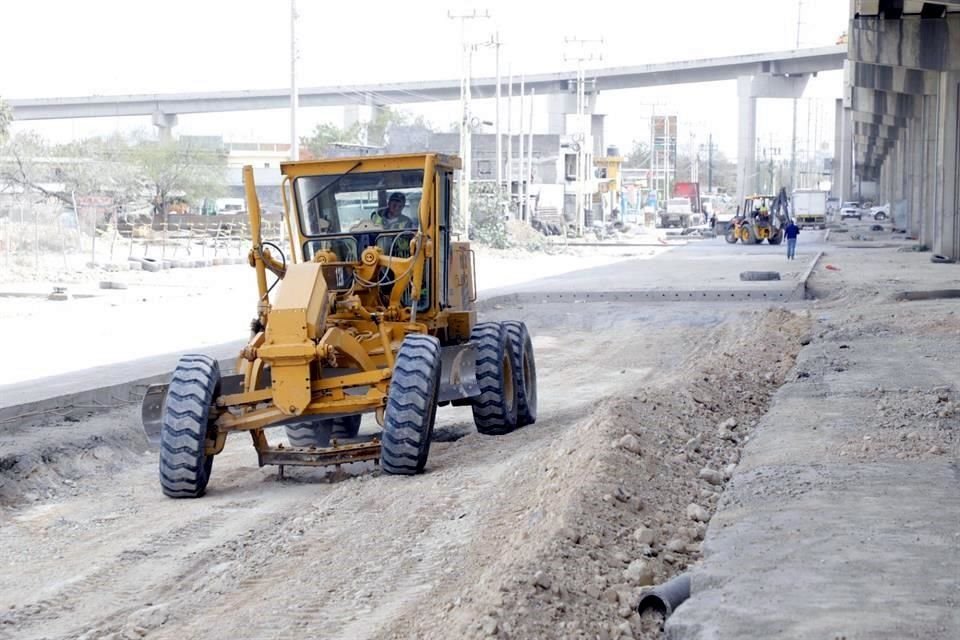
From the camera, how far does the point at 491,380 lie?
46.2 feet

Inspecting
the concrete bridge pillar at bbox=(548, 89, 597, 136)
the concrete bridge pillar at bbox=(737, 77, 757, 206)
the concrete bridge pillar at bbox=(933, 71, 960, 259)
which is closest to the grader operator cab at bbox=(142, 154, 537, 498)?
the concrete bridge pillar at bbox=(933, 71, 960, 259)

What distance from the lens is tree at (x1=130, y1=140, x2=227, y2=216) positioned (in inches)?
3809

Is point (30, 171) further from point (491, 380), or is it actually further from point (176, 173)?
point (491, 380)

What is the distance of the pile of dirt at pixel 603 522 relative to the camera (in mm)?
6992

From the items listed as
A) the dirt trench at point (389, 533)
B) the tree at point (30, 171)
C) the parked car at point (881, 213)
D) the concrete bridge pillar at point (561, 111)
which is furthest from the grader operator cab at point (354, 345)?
the concrete bridge pillar at point (561, 111)

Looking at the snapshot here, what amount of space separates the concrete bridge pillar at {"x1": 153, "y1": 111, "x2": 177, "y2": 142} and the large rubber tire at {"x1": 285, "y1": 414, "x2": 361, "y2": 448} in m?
112

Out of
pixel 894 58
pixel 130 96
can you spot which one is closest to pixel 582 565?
pixel 894 58

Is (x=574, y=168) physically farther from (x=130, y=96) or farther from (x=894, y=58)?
(x=894, y=58)

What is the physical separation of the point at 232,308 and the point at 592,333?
7.86 meters

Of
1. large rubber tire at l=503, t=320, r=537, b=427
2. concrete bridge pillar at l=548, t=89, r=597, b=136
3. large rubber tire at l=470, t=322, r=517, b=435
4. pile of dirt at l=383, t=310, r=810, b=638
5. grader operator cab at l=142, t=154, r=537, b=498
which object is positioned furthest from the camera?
concrete bridge pillar at l=548, t=89, r=597, b=136

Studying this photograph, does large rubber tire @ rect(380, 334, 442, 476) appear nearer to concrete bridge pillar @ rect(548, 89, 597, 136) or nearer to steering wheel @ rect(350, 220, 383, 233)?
steering wheel @ rect(350, 220, 383, 233)

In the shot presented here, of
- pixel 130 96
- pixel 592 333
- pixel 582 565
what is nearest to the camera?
pixel 582 565

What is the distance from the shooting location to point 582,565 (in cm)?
777

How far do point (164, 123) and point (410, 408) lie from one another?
118246mm
